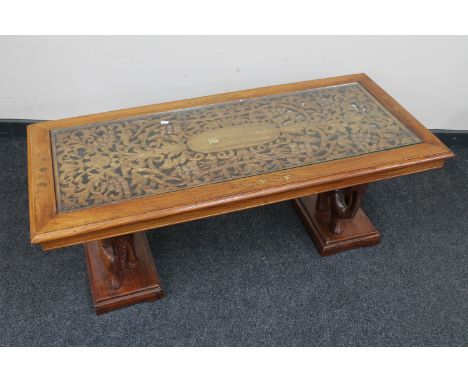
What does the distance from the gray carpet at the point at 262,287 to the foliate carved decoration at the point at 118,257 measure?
0.13 metres

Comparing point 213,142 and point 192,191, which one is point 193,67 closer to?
point 213,142

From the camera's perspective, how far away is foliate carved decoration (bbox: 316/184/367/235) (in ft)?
5.81

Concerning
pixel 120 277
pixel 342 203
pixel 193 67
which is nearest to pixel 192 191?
pixel 120 277

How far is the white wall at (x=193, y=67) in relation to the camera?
7.04 ft

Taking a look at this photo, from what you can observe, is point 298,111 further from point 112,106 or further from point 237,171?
point 112,106

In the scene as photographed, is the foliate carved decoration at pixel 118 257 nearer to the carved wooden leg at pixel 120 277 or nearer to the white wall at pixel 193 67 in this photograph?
the carved wooden leg at pixel 120 277

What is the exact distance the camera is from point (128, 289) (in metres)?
1.74

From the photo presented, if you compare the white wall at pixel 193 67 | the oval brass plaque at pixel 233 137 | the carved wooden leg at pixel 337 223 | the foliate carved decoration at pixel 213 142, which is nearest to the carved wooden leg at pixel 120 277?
the foliate carved decoration at pixel 213 142

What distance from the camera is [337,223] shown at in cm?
190

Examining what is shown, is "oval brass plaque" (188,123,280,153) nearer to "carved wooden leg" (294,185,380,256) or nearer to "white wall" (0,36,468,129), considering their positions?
"carved wooden leg" (294,185,380,256)

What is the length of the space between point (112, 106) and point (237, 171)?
1129 millimetres

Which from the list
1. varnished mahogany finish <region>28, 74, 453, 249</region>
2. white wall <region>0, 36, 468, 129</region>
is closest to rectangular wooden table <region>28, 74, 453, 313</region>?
varnished mahogany finish <region>28, 74, 453, 249</region>

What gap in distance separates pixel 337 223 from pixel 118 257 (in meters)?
0.87

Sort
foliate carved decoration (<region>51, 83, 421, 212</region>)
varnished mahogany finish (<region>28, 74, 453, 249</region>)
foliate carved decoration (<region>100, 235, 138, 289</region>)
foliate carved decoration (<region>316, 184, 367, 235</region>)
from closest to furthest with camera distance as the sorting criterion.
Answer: varnished mahogany finish (<region>28, 74, 453, 249</region>) → foliate carved decoration (<region>51, 83, 421, 212</region>) → foliate carved decoration (<region>100, 235, 138, 289</region>) → foliate carved decoration (<region>316, 184, 367, 235</region>)
